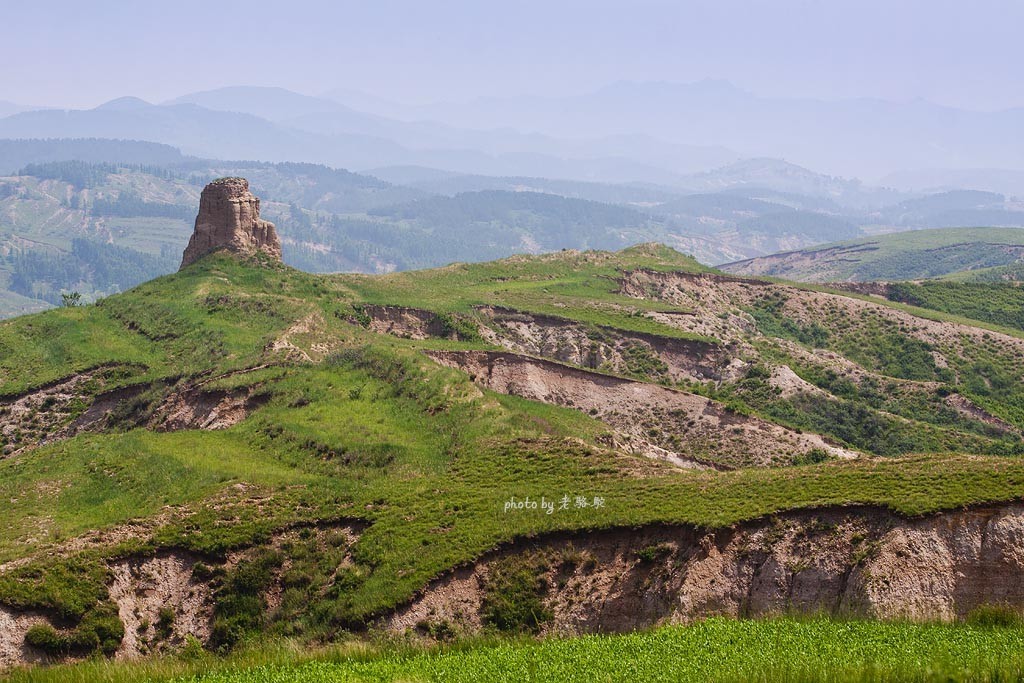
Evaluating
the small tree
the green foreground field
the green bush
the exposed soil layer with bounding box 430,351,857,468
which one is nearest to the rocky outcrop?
the small tree

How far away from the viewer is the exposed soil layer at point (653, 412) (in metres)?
59.1

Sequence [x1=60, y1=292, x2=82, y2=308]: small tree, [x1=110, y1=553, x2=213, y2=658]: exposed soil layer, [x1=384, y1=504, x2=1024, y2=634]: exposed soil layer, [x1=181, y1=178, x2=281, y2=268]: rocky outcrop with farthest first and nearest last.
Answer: [x1=181, y1=178, x2=281, y2=268]: rocky outcrop
[x1=60, y1=292, x2=82, y2=308]: small tree
[x1=110, y1=553, x2=213, y2=658]: exposed soil layer
[x1=384, y1=504, x2=1024, y2=634]: exposed soil layer

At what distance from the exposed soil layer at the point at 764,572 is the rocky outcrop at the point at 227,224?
197 feet

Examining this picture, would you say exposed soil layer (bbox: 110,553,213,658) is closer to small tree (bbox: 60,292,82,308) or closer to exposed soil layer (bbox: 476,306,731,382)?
exposed soil layer (bbox: 476,306,731,382)

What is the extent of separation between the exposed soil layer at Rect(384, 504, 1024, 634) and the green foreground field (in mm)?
3978

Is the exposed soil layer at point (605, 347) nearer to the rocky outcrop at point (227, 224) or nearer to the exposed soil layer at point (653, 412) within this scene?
the exposed soil layer at point (653, 412)

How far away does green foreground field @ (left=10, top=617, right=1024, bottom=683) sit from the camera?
19.1 m

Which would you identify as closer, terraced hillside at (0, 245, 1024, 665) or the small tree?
terraced hillside at (0, 245, 1024, 665)

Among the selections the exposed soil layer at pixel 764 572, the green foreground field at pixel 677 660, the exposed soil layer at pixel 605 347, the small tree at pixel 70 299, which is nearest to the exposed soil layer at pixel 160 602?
the green foreground field at pixel 677 660

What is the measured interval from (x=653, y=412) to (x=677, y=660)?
46.1m

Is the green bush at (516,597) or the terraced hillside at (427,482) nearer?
the terraced hillside at (427,482)

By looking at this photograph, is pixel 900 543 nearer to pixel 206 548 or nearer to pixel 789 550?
pixel 789 550

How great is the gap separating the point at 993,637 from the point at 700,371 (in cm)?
6130

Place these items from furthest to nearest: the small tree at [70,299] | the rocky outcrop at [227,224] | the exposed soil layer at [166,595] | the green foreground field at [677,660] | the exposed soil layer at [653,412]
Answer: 1. the rocky outcrop at [227,224]
2. the small tree at [70,299]
3. the exposed soil layer at [653,412]
4. the exposed soil layer at [166,595]
5. the green foreground field at [677,660]
